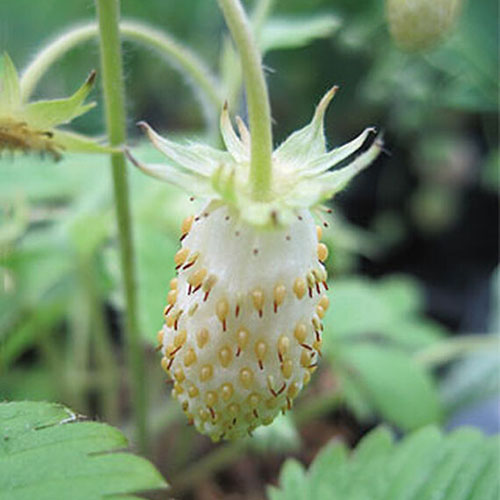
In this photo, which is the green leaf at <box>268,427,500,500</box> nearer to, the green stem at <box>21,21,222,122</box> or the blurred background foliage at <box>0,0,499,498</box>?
the blurred background foliage at <box>0,0,499,498</box>

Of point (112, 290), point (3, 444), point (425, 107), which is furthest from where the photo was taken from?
point (425, 107)

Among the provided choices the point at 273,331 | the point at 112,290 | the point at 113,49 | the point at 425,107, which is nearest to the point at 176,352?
the point at 273,331

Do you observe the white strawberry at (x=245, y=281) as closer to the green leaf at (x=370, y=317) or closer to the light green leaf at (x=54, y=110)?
the light green leaf at (x=54, y=110)

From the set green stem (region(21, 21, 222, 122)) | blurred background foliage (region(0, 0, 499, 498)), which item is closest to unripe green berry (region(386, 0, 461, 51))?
blurred background foliage (region(0, 0, 499, 498))

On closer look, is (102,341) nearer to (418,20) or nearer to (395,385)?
(395,385)

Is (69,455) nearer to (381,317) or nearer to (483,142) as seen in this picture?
(381,317)

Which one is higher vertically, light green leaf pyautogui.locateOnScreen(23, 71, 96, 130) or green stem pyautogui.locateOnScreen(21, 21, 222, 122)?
green stem pyautogui.locateOnScreen(21, 21, 222, 122)

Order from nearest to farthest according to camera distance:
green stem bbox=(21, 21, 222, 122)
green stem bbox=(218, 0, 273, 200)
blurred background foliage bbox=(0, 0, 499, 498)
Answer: green stem bbox=(218, 0, 273, 200), green stem bbox=(21, 21, 222, 122), blurred background foliage bbox=(0, 0, 499, 498)
